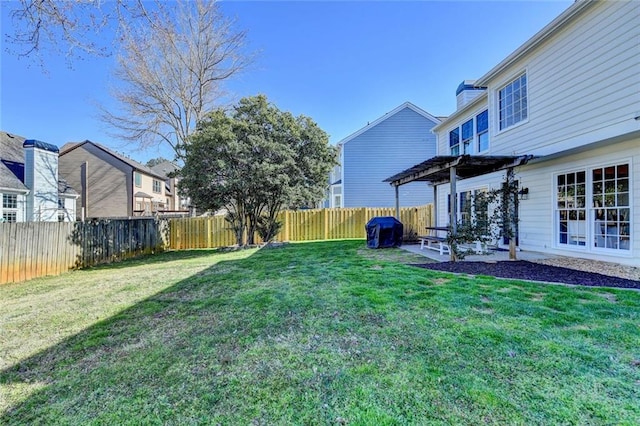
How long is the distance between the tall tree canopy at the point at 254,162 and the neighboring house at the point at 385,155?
19.6ft

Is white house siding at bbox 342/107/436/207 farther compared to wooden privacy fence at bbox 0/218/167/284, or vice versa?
white house siding at bbox 342/107/436/207

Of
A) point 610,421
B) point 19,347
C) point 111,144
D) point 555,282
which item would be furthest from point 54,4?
point 111,144

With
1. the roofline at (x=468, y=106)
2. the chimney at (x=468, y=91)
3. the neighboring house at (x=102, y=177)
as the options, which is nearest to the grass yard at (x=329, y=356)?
the roofline at (x=468, y=106)

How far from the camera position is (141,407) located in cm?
218

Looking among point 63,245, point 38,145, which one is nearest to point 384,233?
point 63,245

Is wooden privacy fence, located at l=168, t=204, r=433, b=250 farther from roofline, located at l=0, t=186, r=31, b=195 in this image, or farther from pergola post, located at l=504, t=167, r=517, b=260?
pergola post, located at l=504, t=167, r=517, b=260

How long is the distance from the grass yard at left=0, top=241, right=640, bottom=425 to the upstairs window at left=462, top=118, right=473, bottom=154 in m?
7.86

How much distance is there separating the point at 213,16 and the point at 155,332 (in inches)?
676

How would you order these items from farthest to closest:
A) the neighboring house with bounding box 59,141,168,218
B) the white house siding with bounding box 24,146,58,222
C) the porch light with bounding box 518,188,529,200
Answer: the neighboring house with bounding box 59,141,168,218 → the white house siding with bounding box 24,146,58,222 → the porch light with bounding box 518,188,529,200

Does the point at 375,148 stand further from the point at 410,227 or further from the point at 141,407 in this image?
the point at 141,407

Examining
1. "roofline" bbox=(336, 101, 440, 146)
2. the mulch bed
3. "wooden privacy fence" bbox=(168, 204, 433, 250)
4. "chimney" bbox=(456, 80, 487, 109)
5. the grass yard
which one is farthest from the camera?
"roofline" bbox=(336, 101, 440, 146)

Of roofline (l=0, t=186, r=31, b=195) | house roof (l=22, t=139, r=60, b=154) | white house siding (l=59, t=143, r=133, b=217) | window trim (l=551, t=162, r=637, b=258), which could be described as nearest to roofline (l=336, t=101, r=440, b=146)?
window trim (l=551, t=162, r=637, b=258)

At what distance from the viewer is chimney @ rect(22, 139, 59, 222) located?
1023 centimetres

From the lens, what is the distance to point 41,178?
10.9 meters
